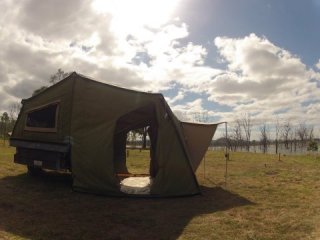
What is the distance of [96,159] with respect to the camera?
32.8ft

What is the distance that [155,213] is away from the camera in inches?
327

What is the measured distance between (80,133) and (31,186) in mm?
2014

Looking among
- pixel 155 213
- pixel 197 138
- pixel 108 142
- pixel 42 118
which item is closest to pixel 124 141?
pixel 197 138

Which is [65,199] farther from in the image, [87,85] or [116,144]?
[116,144]

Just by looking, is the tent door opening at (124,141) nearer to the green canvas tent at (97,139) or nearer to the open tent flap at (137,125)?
the open tent flap at (137,125)

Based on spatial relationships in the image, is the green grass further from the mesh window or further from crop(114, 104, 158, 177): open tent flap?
crop(114, 104, 158, 177): open tent flap

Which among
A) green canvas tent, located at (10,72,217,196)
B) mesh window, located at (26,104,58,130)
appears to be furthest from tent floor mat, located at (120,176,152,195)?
mesh window, located at (26,104,58,130)

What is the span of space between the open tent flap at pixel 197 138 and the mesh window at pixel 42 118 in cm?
431

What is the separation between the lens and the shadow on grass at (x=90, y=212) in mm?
6621

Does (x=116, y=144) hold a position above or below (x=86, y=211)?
above

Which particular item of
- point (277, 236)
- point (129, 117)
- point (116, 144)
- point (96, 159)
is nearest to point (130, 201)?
point (96, 159)

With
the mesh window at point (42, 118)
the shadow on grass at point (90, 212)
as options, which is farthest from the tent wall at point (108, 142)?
the mesh window at point (42, 118)

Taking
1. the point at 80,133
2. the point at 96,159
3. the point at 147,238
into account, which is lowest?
the point at 147,238

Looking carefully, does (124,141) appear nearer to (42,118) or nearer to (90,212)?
(42,118)
